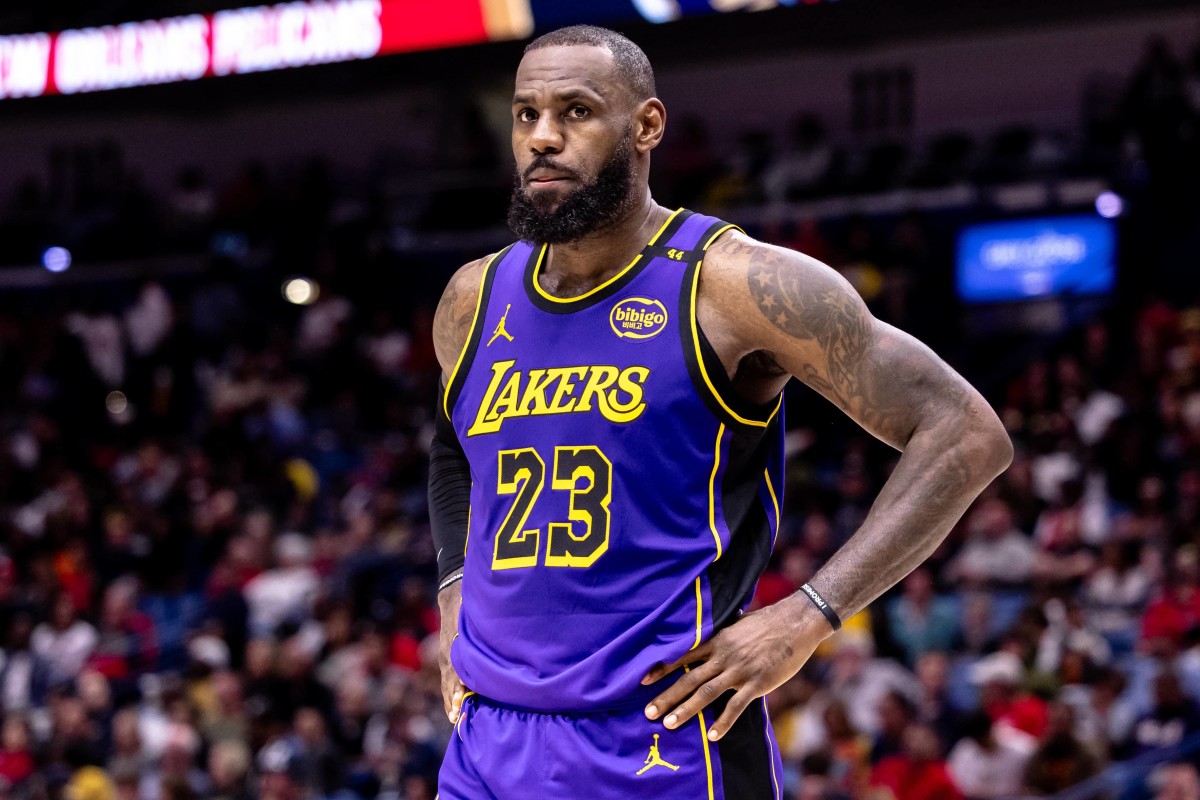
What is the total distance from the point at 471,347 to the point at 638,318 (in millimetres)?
429

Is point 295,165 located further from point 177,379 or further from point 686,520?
point 686,520

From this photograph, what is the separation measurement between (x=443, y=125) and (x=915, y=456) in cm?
1758

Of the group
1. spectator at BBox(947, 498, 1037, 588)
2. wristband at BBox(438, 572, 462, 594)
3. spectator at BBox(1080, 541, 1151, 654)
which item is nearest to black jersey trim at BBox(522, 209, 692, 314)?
wristband at BBox(438, 572, 462, 594)

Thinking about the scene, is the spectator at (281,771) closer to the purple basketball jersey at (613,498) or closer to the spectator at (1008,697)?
the spectator at (1008,697)

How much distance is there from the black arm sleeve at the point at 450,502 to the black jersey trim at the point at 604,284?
48 cm

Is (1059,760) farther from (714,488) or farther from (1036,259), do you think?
(1036,259)

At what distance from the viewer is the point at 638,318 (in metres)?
3.29

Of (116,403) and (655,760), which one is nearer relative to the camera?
(655,760)

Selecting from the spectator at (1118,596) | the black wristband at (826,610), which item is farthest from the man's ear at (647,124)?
the spectator at (1118,596)

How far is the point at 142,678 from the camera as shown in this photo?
488 inches

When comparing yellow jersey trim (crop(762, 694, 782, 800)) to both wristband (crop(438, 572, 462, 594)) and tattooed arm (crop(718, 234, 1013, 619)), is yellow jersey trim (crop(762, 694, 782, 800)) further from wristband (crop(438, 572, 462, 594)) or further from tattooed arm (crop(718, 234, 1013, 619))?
wristband (crop(438, 572, 462, 594))

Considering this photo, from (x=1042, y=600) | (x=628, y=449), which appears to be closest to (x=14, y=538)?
(x=1042, y=600)

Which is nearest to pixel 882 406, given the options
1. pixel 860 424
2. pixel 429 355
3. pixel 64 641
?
pixel 860 424

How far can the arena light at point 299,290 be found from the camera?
18.3 m
